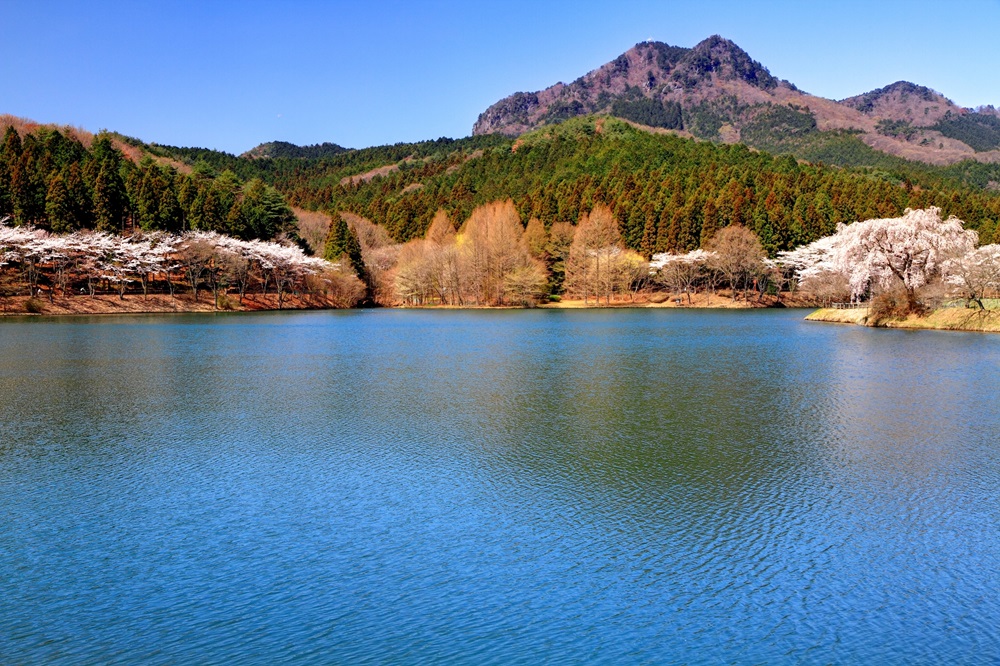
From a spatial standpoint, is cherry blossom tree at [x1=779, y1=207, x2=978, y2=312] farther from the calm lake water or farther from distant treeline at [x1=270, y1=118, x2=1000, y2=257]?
distant treeline at [x1=270, y1=118, x2=1000, y2=257]

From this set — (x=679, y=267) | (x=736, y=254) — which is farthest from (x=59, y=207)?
(x=736, y=254)

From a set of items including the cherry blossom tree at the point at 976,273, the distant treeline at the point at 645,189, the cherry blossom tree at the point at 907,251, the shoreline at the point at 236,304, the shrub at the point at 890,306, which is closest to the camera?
the cherry blossom tree at the point at 976,273

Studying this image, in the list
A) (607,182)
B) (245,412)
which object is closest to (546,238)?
(607,182)

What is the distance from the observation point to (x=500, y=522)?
868cm

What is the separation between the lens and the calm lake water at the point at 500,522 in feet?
19.6

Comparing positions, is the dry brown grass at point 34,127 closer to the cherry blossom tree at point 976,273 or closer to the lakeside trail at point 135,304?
the lakeside trail at point 135,304

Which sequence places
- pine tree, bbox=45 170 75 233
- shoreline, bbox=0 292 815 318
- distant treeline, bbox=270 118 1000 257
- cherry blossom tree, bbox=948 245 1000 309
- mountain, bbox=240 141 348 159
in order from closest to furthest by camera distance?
cherry blossom tree, bbox=948 245 1000 309 → shoreline, bbox=0 292 815 318 → pine tree, bbox=45 170 75 233 → distant treeline, bbox=270 118 1000 257 → mountain, bbox=240 141 348 159

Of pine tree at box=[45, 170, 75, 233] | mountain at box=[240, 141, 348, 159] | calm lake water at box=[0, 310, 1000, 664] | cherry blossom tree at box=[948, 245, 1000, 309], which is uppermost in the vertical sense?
mountain at box=[240, 141, 348, 159]

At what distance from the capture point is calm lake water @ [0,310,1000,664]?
235 inches

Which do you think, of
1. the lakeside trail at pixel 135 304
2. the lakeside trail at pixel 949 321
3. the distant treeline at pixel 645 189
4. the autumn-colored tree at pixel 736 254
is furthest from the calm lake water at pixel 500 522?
the distant treeline at pixel 645 189

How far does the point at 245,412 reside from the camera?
51.7 feet

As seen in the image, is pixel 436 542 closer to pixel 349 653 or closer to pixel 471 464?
pixel 349 653

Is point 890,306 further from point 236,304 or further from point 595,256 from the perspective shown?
point 236,304

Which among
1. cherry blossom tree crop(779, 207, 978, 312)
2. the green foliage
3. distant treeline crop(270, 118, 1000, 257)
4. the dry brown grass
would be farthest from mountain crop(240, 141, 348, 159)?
cherry blossom tree crop(779, 207, 978, 312)
